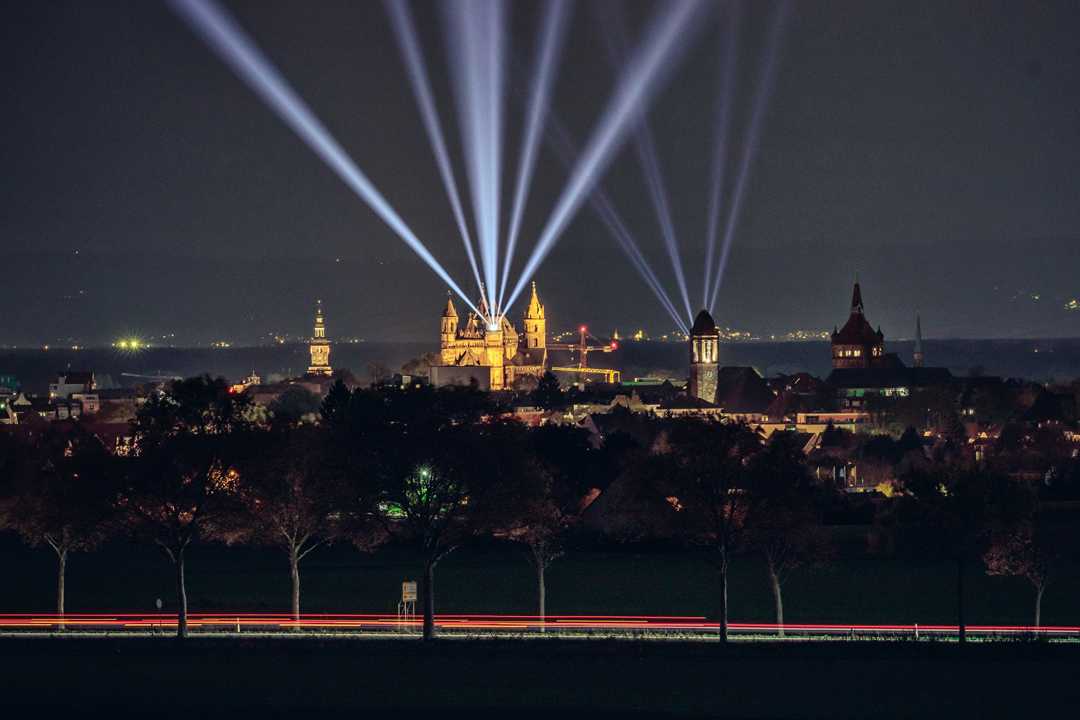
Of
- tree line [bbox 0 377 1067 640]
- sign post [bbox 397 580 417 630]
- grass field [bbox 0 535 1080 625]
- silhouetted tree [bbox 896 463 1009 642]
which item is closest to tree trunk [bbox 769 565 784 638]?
tree line [bbox 0 377 1067 640]

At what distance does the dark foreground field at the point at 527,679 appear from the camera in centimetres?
4272

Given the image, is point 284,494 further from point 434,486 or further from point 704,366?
point 704,366

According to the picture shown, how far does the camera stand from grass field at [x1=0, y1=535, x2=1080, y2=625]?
59.9 meters

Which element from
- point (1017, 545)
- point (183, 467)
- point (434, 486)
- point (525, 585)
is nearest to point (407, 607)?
point (434, 486)

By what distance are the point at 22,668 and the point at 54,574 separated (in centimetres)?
2119

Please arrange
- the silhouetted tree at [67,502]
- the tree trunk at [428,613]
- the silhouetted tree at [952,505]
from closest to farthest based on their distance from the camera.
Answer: the tree trunk at [428,613] < the silhouetted tree at [67,502] < the silhouetted tree at [952,505]

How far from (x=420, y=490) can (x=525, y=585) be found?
10.8m

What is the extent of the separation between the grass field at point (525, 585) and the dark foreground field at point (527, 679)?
10175 millimetres

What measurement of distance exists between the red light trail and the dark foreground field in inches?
174

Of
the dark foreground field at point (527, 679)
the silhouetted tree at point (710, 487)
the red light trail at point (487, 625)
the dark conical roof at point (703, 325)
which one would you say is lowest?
the dark foreground field at point (527, 679)

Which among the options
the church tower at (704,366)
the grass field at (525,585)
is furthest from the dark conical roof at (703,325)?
the grass field at (525,585)

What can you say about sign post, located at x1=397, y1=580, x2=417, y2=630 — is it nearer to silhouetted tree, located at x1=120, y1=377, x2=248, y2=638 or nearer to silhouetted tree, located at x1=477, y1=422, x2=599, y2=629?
silhouetted tree, located at x1=477, y1=422, x2=599, y2=629

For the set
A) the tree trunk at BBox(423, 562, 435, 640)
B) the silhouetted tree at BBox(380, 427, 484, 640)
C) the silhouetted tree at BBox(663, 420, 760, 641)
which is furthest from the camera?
the silhouetted tree at BBox(380, 427, 484, 640)

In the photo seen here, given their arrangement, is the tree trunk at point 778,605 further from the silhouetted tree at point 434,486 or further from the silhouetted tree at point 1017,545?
the silhouetted tree at point 434,486
